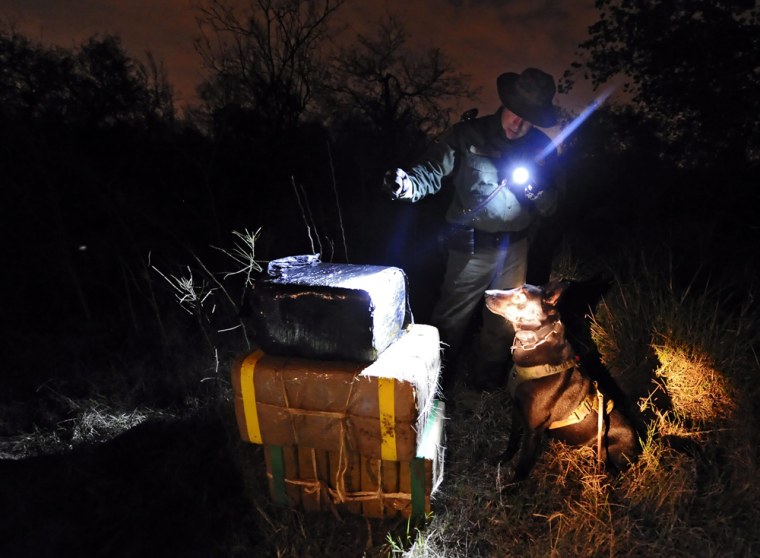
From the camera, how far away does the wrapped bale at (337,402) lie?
A: 1729mm

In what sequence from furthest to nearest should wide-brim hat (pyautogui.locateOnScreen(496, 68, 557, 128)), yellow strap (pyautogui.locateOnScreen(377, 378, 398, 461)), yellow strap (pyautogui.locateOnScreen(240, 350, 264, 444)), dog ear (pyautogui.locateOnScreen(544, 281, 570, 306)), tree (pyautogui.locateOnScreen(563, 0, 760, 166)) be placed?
tree (pyautogui.locateOnScreen(563, 0, 760, 166))
wide-brim hat (pyautogui.locateOnScreen(496, 68, 557, 128))
dog ear (pyautogui.locateOnScreen(544, 281, 570, 306))
yellow strap (pyautogui.locateOnScreen(240, 350, 264, 444))
yellow strap (pyautogui.locateOnScreen(377, 378, 398, 461))

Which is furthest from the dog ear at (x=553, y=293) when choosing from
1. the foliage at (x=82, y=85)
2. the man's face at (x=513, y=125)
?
the foliage at (x=82, y=85)

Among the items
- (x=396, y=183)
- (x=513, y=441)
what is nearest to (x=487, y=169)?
(x=396, y=183)

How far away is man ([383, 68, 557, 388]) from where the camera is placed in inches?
104

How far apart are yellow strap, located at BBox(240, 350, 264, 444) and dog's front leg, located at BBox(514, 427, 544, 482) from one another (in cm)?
135

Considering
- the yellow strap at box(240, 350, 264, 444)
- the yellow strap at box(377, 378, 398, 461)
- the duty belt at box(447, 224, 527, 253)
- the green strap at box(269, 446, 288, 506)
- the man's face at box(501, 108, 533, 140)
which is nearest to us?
the yellow strap at box(377, 378, 398, 461)

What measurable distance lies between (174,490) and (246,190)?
8083mm

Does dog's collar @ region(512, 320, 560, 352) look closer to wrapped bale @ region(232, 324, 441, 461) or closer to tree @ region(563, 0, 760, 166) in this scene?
wrapped bale @ region(232, 324, 441, 461)

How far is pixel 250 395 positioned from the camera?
1859mm

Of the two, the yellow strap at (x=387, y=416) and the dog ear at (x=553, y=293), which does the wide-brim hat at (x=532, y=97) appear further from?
the yellow strap at (x=387, y=416)

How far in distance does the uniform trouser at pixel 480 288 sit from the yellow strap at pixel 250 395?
5.01 ft

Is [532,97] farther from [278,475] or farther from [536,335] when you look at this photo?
[278,475]

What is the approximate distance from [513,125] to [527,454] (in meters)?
1.95

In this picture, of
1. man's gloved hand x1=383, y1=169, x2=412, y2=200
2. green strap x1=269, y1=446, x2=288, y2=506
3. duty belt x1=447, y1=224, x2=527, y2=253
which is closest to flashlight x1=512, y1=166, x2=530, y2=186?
duty belt x1=447, y1=224, x2=527, y2=253
